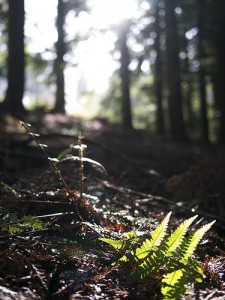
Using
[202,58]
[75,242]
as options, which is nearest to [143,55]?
[202,58]

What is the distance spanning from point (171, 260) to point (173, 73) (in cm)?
1291

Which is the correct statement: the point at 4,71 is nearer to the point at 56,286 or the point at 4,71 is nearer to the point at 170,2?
the point at 170,2

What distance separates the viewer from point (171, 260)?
239cm

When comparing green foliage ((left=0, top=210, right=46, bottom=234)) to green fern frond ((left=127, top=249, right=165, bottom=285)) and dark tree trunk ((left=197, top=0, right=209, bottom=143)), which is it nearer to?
green fern frond ((left=127, top=249, right=165, bottom=285))

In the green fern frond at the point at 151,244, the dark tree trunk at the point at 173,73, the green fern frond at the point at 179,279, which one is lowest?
the green fern frond at the point at 179,279

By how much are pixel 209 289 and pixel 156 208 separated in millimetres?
2007

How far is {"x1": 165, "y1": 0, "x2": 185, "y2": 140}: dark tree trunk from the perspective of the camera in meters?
14.2

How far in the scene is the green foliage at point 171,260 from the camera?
229 centimetres

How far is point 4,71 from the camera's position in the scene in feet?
73.6

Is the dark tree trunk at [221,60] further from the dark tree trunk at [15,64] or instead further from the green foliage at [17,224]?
the green foliage at [17,224]

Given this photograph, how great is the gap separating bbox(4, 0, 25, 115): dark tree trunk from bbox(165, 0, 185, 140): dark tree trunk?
17.5 ft

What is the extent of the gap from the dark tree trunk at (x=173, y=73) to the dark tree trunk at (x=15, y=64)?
17.5ft

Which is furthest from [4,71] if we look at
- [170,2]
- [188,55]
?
[170,2]

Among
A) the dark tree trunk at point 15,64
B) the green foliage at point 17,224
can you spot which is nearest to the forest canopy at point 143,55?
the dark tree trunk at point 15,64
